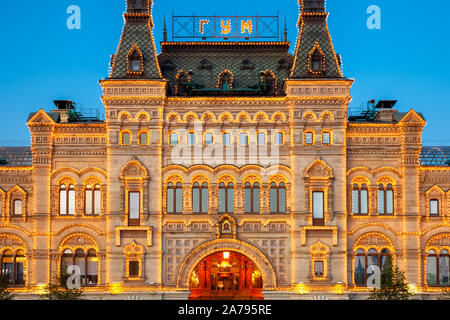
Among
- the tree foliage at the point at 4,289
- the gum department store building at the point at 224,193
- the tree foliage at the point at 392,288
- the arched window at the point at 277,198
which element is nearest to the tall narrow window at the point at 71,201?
the gum department store building at the point at 224,193

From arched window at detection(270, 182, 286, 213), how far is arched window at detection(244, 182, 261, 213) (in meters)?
1.17

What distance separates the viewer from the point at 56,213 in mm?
64438

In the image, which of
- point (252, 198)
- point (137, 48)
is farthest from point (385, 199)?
point (137, 48)

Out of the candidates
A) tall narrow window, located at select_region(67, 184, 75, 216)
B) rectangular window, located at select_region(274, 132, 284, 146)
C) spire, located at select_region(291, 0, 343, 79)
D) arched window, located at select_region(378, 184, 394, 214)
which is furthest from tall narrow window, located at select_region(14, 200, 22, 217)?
arched window, located at select_region(378, 184, 394, 214)

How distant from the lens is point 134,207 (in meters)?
63.7

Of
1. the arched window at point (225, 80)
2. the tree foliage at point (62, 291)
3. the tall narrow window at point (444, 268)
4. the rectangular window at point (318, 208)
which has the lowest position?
the tree foliage at point (62, 291)

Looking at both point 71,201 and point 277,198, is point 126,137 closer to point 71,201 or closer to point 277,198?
point 71,201

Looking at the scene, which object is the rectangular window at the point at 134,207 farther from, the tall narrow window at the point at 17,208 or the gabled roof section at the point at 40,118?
the tall narrow window at the point at 17,208

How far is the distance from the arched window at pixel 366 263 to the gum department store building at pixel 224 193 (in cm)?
12

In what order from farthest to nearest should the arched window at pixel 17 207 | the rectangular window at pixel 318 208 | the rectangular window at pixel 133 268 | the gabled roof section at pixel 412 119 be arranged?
the arched window at pixel 17 207
the gabled roof section at pixel 412 119
the rectangular window at pixel 318 208
the rectangular window at pixel 133 268

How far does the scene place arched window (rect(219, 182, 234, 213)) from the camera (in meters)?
64.1

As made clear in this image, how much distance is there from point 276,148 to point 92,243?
18398 mm

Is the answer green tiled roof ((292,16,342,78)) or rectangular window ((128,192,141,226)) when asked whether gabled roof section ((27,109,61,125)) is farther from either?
green tiled roof ((292,16,342,78))

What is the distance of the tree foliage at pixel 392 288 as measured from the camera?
58.7m
